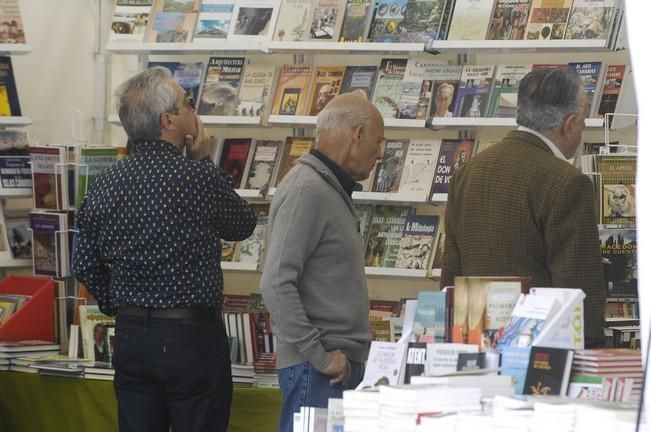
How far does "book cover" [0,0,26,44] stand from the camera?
5.35 m

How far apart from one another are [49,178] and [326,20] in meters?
1.51

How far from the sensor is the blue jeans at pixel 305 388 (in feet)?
11.2

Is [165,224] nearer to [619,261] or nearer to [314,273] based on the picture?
[314,273]

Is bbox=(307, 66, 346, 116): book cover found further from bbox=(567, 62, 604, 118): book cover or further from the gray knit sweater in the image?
the gray knit sweater

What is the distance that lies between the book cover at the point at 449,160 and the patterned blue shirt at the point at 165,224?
1389 mm

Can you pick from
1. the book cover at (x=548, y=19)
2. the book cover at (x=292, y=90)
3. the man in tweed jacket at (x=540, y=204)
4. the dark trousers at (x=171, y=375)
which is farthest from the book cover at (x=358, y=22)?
the man in tweed jacket at (x=540, y=204)

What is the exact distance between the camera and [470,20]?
4848 millimetres

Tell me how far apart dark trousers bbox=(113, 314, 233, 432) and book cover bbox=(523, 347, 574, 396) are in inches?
65.2

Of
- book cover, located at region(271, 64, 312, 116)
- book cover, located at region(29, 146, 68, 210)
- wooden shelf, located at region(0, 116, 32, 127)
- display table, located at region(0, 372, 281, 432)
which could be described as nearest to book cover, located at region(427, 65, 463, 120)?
book cover, located at region(271, 64, 312, 116)

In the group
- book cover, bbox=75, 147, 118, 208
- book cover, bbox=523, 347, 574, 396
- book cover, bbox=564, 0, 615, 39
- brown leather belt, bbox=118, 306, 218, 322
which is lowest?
brown leather belt, bbox=118, 306, 218, 322

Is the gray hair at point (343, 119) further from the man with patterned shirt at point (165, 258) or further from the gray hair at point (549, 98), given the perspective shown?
the gray hair at point (549, 98)

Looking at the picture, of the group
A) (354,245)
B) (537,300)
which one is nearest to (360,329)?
(354,245)

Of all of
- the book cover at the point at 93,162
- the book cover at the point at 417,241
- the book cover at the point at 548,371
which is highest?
the book cover at the point at 93,162

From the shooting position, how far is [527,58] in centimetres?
514
